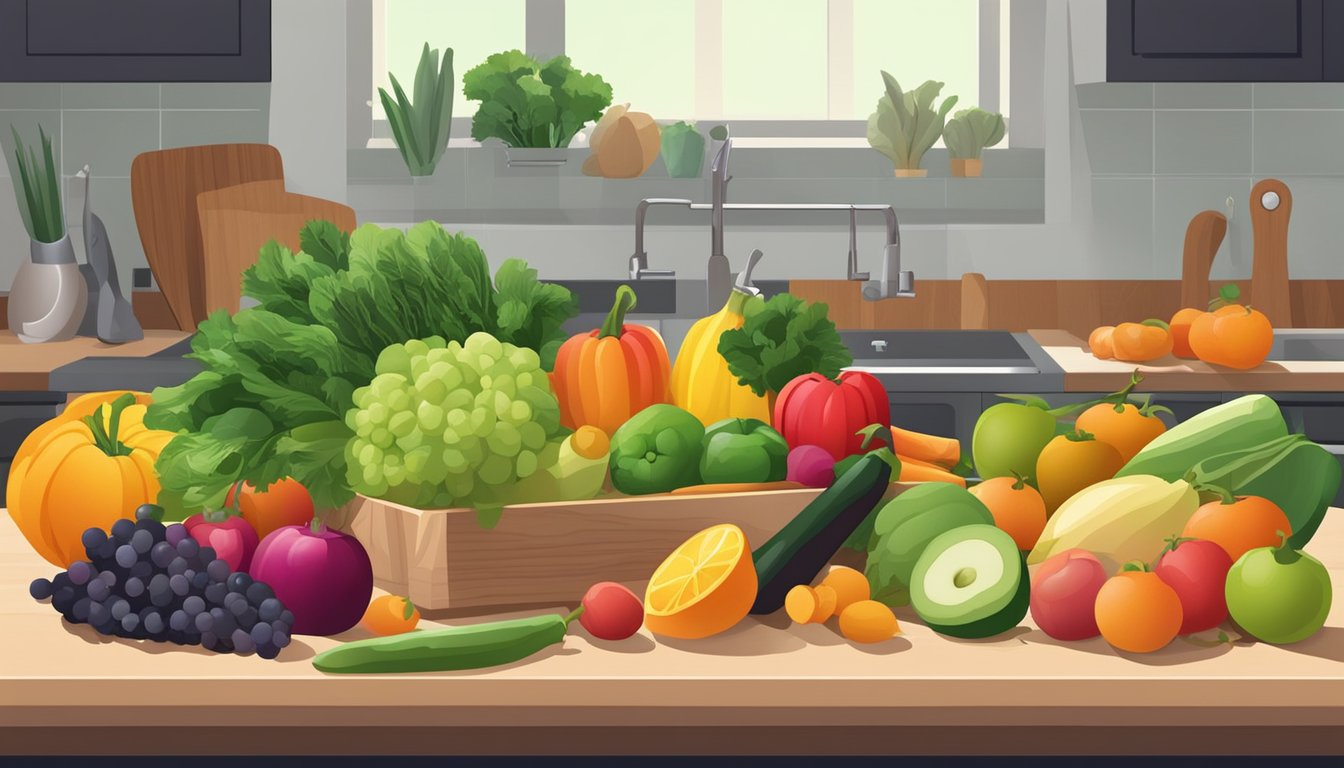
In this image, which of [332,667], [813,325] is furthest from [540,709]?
[813,325]

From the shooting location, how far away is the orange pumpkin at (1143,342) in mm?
3088

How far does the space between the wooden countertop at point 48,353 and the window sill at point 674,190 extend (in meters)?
0.72

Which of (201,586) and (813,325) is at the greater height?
(813,325)

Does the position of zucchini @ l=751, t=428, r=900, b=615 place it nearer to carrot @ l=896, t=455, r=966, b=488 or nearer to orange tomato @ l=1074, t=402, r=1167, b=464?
carrot @ l=896, t=455, r=966, b=488

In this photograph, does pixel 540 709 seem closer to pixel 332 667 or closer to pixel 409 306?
pixel 332 667

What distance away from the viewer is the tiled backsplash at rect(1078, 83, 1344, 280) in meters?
4.07

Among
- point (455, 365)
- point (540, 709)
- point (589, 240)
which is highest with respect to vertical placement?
point (589, 240)

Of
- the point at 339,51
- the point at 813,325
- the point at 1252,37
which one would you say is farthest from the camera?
the point at 339,51

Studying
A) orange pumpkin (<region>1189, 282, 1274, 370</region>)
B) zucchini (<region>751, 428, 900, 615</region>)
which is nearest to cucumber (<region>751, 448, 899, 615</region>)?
zucchini (<region>751, 428, 900, 615</region>)

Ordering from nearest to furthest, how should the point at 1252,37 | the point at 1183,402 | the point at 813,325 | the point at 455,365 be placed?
the point at 455,365 → the point at 813,325 → the point at 1183,402 → the point at 1252,37

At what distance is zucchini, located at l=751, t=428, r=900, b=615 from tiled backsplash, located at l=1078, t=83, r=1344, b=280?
10.1 feet

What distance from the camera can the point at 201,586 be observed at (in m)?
1.12

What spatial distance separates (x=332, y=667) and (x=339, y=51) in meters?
3.26

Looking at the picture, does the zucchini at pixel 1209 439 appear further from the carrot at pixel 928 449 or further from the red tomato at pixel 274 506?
→ the red tomato at pixel 274 506
